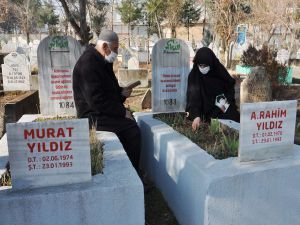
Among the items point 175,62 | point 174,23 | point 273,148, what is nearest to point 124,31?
point 174,23

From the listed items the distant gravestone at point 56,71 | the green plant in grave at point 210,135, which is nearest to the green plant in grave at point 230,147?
the green plant in grave at point 210,135

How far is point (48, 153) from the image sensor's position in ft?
7.57

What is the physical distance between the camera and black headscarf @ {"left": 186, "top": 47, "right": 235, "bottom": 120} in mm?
4215

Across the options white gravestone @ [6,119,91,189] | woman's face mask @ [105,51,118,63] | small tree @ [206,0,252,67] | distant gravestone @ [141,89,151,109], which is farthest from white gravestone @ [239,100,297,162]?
small tree @ [206,0,252,67]

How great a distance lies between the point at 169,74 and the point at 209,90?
0.84 meters

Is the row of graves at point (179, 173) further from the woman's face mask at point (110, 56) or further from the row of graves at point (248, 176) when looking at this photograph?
the woman's face mask at point (110, 56)

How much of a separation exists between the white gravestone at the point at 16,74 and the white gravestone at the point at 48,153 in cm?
669

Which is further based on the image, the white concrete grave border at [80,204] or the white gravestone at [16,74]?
the white gravestone at [16,74]

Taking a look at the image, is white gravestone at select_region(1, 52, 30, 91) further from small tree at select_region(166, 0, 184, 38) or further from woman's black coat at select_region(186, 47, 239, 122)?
small tree at select_region(166, 0, 184, 38)

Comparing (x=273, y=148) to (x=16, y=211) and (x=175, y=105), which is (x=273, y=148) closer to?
(x=16, y=211)

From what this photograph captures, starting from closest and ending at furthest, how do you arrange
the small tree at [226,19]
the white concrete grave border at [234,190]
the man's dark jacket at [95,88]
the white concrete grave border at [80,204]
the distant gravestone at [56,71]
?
the white concrete grave border at [80,204] → the white concrete grave border at [234,190] → the man's dark jacket at [95,88] → the distant gravestone at [56,71] → the small tree at [226,19]

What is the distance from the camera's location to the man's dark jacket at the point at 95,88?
352 cm

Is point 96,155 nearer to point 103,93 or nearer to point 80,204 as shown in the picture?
point 80,204

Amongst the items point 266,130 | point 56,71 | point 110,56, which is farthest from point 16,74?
point 266,130
